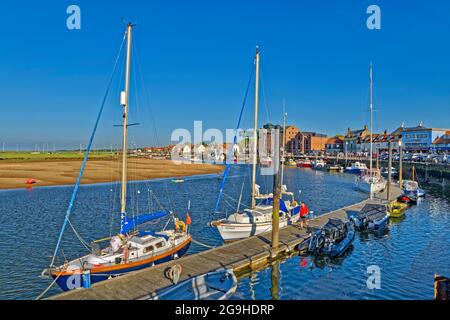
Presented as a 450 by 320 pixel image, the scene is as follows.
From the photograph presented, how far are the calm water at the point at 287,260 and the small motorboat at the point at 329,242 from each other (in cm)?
78

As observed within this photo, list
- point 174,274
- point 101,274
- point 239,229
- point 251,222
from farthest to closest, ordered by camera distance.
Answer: point 251,222 < point 239,229 < point 101,274 < point 174,274

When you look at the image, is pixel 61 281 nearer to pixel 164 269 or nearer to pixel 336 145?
pixel 164 269

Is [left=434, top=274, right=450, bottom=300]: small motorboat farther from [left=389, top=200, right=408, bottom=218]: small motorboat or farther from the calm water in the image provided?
[left=389, top=200, right=408, bottom=218]: small motorboat

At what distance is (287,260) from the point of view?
2227cm

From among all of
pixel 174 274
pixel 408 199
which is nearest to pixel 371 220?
pixel 408 199

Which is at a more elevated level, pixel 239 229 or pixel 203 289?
pixel 239 229

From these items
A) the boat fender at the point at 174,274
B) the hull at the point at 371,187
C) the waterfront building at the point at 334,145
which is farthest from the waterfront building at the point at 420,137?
the boat fender at the point at 174,274

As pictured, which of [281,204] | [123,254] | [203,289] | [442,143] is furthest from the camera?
[442,143]

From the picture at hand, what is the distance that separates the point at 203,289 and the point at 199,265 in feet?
13.0

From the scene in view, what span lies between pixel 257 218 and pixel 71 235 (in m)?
17.2

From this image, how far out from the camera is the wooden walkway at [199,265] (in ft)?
49.0

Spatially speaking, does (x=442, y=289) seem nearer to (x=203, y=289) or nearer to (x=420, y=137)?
(x=203, y=289)

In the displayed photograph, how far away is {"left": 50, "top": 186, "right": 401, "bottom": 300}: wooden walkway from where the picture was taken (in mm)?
14945

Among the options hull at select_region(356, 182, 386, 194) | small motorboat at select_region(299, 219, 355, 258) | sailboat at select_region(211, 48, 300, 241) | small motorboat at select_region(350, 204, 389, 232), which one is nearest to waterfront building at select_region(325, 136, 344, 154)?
hull at select_region(356, 182, 386, 194)
